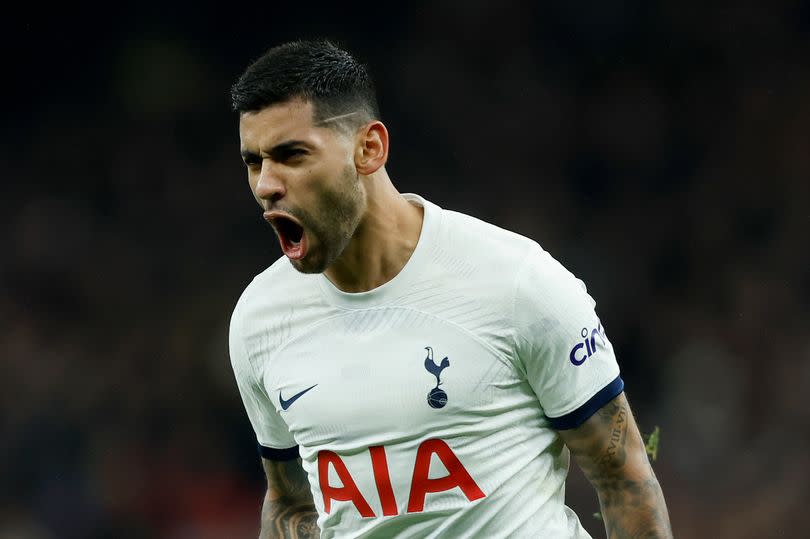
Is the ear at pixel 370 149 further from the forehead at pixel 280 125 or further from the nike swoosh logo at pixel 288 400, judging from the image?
the nike swoosh logo at pixel 288 400

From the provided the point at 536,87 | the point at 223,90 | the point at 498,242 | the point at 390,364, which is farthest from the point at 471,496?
the point at 223,90

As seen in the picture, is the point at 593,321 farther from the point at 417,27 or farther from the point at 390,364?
the point at 417,27

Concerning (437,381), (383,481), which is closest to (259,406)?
(383,481)

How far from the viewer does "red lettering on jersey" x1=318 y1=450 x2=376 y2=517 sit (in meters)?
3.04

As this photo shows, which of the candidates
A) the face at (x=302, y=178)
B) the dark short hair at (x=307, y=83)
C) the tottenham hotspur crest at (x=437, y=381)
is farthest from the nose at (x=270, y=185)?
Result: the tottenham hotspur crest at (x=437, y=381)

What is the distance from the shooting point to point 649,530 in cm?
304

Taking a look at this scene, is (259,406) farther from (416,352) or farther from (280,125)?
(280,125)

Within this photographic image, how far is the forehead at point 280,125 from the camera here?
2.88 meters

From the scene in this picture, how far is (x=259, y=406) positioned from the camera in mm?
3391

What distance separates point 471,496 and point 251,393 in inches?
29.7

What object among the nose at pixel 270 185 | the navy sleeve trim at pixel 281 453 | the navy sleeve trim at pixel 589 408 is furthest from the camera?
the navy sleeve trim at pixel 281 453

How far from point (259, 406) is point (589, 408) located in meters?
0.96

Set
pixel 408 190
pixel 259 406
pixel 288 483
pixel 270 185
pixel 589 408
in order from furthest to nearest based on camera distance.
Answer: pixel 408 190 < pixel 288 483 < pixel 259 406 < pixel 589 408 < pixel 270 185

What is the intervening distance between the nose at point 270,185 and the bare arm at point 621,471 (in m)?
0.93
